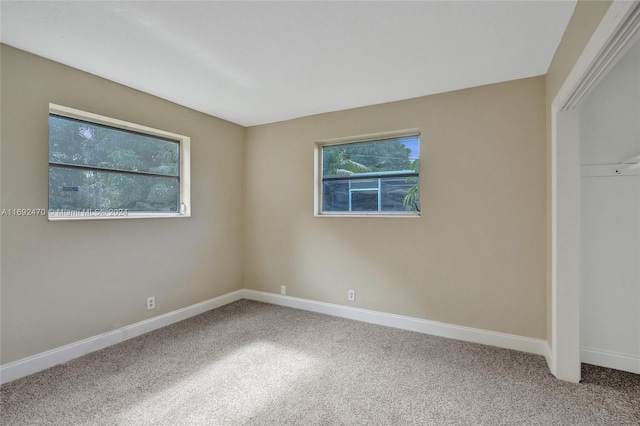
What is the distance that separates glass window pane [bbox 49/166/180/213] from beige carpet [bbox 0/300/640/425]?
52.8 inches

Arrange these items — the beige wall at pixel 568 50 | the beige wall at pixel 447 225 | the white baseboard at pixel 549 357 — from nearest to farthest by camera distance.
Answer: the beige wall at pixel 568 50 < the white baseboard at pixel 549 357 < the beige wall at pixel 447 225

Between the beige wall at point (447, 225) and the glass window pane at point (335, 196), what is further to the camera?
the glass window pane at point (335, 196)

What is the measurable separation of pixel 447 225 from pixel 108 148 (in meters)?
3.44

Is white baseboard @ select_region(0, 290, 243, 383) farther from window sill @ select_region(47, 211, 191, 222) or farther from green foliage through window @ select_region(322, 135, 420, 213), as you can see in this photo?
green foliage through window @ select_region(322, 135, 420, 213)

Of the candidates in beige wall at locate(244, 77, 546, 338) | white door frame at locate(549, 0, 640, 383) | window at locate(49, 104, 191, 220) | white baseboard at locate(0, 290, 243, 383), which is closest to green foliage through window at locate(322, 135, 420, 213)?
beige wall at locate(244, 77, 546, 338)

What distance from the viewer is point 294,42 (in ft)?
6.82

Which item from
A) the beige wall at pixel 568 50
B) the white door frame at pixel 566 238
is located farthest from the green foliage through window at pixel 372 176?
the white door frame at pixel 566 238

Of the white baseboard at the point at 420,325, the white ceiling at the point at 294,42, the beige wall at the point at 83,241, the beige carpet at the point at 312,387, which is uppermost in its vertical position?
the white ceiling at the point at 294,42

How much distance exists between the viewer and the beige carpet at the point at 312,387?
1.76 meters

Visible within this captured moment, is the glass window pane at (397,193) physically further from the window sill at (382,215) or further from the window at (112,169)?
the window at (112,169)

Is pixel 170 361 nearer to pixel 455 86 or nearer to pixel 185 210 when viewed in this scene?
pixel 185 210

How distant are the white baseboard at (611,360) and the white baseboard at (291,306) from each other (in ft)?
0.91

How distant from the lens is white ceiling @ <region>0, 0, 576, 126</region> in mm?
1746

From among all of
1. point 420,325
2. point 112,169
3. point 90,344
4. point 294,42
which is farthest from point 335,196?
point 90,344
